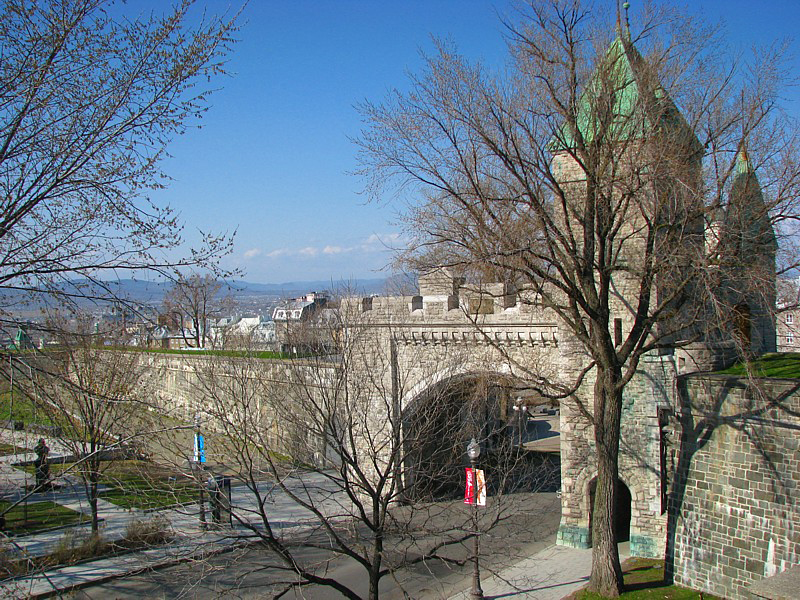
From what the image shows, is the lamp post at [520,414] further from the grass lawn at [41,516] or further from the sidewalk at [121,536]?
the grass lawn at [41,516]

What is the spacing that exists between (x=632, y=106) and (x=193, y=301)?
28.6 metres

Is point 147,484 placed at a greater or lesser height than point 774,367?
lesser

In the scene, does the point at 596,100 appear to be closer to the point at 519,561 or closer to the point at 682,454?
the point at 682,454

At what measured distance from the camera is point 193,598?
10.6 metres

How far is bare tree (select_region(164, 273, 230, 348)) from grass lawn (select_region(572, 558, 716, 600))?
7.51m

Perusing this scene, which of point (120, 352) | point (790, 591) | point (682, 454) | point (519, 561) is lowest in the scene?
point (519, 561)

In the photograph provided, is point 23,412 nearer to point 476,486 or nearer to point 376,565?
point 376,565

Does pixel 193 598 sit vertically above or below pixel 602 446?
below

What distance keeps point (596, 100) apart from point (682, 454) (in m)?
5.88

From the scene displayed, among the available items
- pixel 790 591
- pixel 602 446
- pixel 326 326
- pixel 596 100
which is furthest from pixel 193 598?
pixel 596 100

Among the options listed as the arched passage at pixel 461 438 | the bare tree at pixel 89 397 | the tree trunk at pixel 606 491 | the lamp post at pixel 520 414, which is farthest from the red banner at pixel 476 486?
the bare tree at pixel 89 397

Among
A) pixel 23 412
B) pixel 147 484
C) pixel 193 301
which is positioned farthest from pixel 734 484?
pixel 193 301

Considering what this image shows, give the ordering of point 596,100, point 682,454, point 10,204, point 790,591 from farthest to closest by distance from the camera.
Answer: point 682,454, point 596,100, point 790,591, point 10,204

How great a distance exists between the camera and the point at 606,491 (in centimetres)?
Answer: 1020
